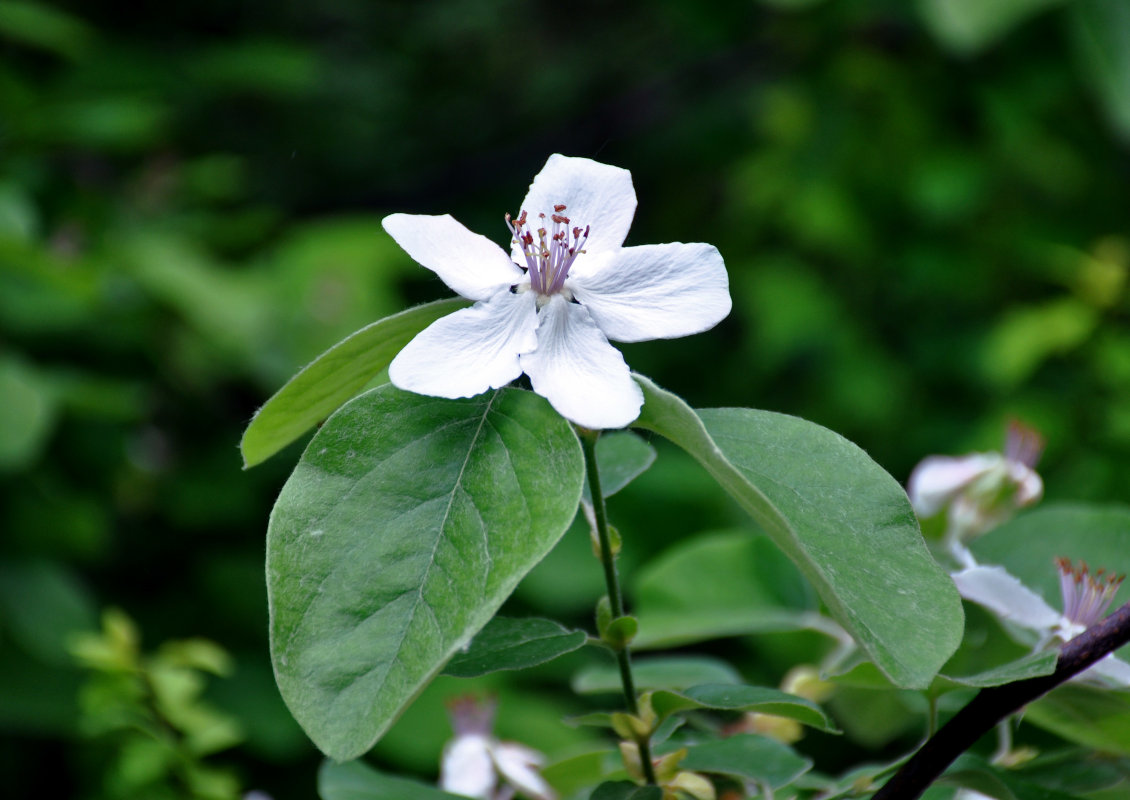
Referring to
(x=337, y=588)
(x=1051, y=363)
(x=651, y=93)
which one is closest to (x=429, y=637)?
(x=337, y=588)

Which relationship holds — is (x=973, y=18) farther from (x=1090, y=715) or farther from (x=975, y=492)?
(x=1090, y=715)

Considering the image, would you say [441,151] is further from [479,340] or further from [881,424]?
[479,340]

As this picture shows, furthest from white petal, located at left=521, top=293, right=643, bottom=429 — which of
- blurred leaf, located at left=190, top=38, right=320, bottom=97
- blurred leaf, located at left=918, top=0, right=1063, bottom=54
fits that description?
blurred leaf, located at left=190, top=38, right=320, bottom=97

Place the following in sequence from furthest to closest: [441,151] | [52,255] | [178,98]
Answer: [441,151]
[178,98]
[52,255]

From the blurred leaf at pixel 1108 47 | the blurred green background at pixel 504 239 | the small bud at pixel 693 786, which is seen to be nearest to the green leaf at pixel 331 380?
the small bud at pixel 693 786

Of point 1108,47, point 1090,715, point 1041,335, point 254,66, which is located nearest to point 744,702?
point 1090,715

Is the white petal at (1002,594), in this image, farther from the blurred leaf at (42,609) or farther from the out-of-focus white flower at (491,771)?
the blurred leaf at (42,609)
